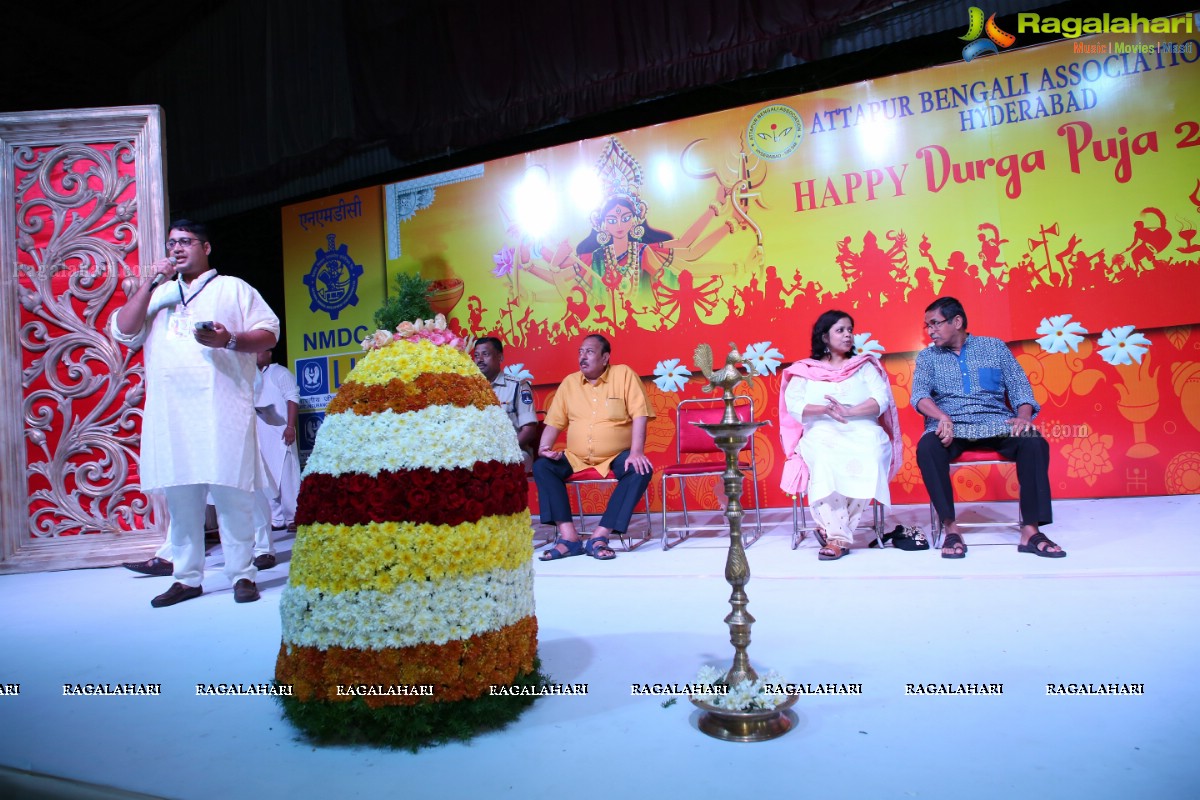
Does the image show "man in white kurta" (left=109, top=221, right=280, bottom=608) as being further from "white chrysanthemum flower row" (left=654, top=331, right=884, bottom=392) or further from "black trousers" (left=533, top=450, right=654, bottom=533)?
→ "white chrysanthemum flower row" (left=654, top=331, right=884, bottom=392)

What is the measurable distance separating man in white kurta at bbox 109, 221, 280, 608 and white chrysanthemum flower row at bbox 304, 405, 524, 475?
1663mm

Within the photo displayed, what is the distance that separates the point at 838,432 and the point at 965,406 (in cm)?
64

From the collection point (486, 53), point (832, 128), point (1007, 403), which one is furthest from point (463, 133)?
point (1007, 403)

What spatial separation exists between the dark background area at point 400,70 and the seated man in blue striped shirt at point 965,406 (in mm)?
2132

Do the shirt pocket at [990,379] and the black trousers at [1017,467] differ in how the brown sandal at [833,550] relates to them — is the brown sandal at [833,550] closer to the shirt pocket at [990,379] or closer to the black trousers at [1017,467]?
the black trousers at [1017,467]

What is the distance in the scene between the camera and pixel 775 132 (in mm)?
5707

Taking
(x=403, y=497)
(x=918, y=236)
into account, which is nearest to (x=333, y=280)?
(x=918, y=236)

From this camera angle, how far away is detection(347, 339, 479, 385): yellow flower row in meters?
2.04

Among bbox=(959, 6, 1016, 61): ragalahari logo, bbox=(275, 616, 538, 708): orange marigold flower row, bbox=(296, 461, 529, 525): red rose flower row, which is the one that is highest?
bbox=(959, 6, 1016, 61): ragalahari logo

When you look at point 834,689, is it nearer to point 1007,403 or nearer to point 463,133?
point 1007,403

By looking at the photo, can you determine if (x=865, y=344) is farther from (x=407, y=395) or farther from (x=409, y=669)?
(x=409, y=669)

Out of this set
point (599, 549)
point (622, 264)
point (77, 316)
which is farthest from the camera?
point (622, 264)

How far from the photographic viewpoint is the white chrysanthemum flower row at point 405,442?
6.25 ft

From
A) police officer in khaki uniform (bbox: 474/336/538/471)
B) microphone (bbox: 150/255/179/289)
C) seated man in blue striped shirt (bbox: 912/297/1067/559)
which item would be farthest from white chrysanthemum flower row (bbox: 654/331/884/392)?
microphone (bbox: 150/255/179/289)
